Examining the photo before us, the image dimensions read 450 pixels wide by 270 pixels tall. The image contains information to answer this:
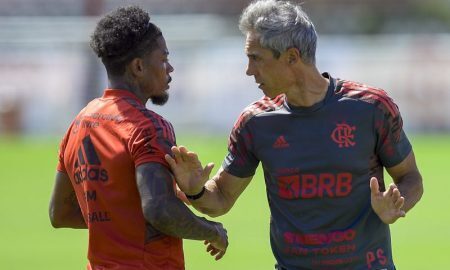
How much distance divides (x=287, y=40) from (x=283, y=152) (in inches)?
25.1

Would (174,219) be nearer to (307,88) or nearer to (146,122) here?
(146,122)

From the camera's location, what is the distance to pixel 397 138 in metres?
6.29

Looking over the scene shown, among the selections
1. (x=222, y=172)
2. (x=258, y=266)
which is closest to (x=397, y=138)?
(x=222, y=172)

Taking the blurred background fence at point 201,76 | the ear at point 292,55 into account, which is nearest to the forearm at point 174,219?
the ear at point 292,55

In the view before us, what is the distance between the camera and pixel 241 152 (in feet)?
21.4

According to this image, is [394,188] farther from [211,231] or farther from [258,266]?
[258,266]

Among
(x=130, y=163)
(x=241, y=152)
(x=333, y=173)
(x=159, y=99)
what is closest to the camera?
(x=130, y=163)

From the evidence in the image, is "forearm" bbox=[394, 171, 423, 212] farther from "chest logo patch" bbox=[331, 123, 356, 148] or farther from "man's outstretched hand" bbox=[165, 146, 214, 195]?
"man's outstretched hand" bbox=[165, 146, 214, 195]

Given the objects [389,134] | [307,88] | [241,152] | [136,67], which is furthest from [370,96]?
[136,67]

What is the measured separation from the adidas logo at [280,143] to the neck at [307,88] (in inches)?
8.3

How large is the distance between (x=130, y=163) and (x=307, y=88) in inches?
48.6

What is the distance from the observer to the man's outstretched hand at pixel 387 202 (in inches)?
233

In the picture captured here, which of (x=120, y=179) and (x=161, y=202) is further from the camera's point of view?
(x=120, y=179)

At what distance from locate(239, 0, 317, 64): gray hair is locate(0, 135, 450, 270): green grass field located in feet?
22.5
